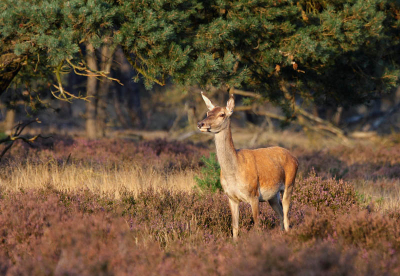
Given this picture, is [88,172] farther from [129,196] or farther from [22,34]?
[22,34]

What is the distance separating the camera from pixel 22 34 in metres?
8.31

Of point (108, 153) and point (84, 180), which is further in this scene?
point (108, 153)

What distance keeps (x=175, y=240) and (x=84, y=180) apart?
399 centimetres

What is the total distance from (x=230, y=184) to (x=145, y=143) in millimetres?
9171

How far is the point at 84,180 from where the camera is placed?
9586mm

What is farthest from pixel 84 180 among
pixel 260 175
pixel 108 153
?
pixel 260 175

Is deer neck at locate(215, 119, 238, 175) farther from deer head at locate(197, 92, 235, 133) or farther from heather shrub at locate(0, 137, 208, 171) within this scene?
heather shrub at locate(0, 137, 208, 171)

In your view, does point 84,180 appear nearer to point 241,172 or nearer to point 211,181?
point 211,181

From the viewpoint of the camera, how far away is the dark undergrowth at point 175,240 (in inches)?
173

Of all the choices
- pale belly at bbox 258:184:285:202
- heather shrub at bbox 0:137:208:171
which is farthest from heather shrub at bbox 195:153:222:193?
pale belly at bbox 258:184:285:202

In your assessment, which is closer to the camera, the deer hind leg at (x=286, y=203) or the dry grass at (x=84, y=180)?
the deer hind leg at (x=286, y=203)

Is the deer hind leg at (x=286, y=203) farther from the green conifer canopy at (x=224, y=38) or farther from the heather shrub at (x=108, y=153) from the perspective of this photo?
the heather shrub at (x=108, y=153)

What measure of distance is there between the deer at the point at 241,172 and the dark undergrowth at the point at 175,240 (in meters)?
0.40

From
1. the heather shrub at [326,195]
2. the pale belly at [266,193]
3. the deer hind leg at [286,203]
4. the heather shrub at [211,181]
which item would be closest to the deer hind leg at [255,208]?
the pale belly at [266,193]
